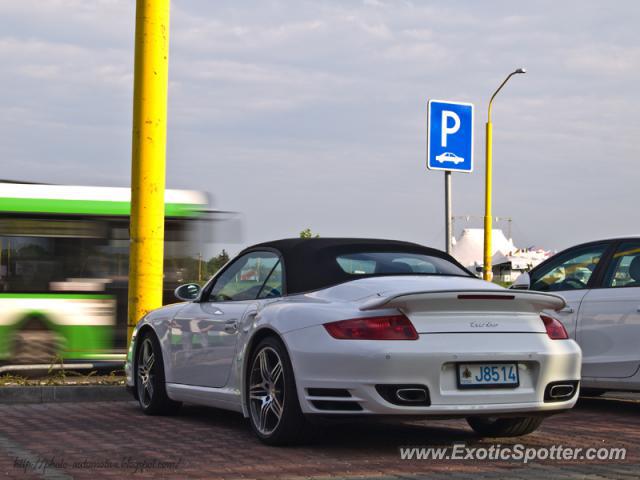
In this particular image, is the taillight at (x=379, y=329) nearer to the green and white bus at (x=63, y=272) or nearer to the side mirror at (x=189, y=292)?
the side mirror at (x=189, y=292)

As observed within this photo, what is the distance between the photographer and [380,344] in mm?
6516

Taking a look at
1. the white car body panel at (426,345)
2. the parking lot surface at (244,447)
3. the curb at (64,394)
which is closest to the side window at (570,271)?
the parking lot surface at (244,447)

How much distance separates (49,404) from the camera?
1041 cm

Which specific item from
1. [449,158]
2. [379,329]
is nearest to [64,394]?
[379,329]

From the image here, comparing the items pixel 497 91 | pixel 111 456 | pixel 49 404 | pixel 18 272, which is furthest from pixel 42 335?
pixel 497 91

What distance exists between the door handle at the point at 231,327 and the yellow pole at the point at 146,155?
3757 millimetres

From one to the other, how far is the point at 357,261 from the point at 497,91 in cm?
2317

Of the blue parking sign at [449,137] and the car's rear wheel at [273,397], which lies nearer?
the car's rear wheel at [273,397]

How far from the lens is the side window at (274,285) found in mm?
7683

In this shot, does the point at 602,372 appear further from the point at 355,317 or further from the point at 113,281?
the point at 113,281

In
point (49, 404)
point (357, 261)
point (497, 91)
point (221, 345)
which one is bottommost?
point (49, 404)

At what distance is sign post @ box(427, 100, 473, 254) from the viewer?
14.9 meters

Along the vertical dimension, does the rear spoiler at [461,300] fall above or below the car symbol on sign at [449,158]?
below

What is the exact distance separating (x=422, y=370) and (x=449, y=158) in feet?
28.7
